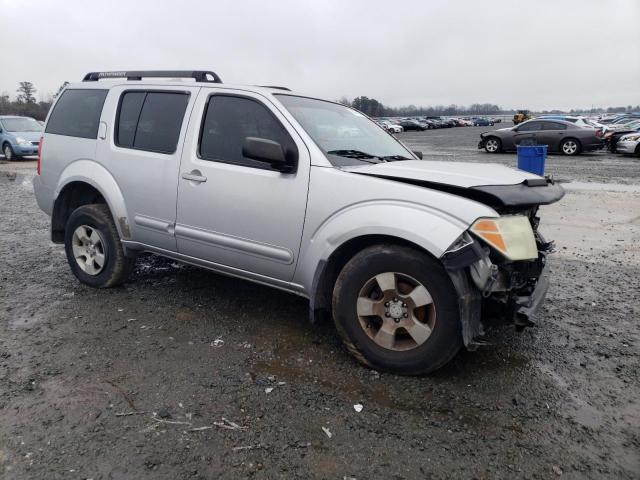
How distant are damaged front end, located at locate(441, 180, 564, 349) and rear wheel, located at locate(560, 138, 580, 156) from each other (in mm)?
20611

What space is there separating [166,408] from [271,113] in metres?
2.16

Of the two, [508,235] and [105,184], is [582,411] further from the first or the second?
[105,184]

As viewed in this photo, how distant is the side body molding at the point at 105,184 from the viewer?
4.46 meters

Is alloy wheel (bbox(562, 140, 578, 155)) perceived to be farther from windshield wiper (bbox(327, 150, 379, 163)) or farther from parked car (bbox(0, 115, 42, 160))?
parked car (bbox(0, 115, 42, 160))

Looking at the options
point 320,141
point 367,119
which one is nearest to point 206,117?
point 320,141

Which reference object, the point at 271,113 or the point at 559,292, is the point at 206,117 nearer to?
the point at 271,113

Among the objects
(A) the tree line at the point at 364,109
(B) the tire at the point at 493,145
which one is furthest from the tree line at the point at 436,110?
(B) the tire at the point at 493,145

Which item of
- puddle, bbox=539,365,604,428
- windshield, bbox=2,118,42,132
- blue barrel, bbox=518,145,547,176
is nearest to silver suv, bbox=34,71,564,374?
puddle, bbox=539,365,604,428

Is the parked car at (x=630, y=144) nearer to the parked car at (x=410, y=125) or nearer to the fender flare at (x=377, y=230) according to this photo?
the fender flare at (x=377, y=230)

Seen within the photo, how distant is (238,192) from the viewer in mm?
3738

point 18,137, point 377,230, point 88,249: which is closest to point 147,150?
point 88,249

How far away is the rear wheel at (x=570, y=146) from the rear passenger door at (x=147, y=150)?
20883 mm

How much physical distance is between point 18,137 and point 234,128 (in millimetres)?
17708

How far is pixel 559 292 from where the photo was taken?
498 cm
